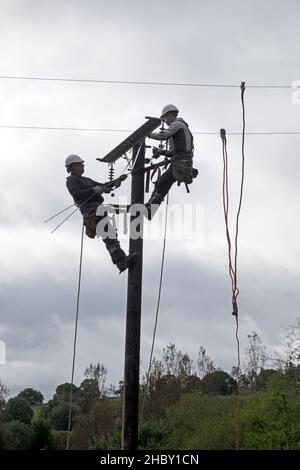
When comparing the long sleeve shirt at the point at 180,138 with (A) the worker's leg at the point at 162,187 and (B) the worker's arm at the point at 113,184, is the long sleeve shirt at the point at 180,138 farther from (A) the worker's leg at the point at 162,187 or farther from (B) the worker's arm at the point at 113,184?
(B) the worker's arm at the point at 113,184

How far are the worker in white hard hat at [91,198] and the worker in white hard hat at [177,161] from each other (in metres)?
0.46

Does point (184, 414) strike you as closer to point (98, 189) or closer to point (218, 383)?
point (218, 383)

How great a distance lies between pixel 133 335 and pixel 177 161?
80.1 inches

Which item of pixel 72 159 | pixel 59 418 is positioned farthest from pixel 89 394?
pixel 72 159

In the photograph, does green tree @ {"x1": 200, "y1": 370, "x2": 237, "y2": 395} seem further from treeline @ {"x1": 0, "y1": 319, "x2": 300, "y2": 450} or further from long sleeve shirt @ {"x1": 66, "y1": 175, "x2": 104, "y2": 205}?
long sleeve shirt @ {"x1": 66, "y1": 175, "x2": 104, "y2": 205}

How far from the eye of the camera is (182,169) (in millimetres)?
8625

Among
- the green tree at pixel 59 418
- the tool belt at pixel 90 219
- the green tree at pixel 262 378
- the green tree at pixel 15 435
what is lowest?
the tool belt at pixel 90 219

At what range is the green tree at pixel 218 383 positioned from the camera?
158 feet

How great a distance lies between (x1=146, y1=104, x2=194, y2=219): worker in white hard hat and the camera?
861cm

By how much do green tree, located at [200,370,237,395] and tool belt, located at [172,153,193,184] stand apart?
39.1 metres

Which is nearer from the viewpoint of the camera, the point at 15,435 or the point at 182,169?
the point at 182,169

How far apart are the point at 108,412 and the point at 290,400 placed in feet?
49.6

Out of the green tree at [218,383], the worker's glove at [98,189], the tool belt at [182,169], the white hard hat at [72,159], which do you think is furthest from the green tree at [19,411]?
the tool belt at [182,169]
